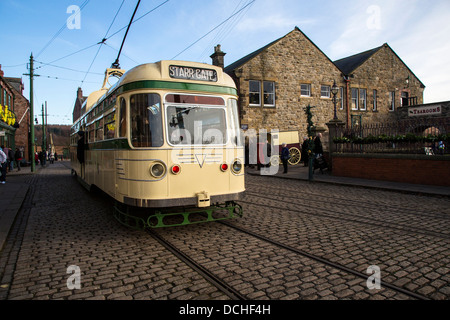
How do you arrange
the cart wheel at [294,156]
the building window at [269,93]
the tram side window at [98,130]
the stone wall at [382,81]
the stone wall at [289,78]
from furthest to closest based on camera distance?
the stone wall at [382,81] → the building window at [269,93] → the stone wall at [289,78] → the cart wheel at [294,156] → the tram side window at [98,130]

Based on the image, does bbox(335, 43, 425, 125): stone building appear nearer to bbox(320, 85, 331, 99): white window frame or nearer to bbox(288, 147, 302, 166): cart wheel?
bbox(320, 85, 331, 99): white window frame

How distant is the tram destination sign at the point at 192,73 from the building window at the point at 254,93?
57.8 feet

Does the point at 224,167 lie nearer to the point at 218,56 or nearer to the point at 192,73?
the point at 192,73

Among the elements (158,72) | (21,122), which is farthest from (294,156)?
(21,122)

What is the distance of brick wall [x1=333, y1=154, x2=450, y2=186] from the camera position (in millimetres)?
10802

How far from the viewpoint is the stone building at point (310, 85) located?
2331 centimetres

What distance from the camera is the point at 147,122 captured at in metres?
5.38

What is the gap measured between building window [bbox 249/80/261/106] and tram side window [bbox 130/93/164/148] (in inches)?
723

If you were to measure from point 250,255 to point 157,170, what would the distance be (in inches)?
82.3

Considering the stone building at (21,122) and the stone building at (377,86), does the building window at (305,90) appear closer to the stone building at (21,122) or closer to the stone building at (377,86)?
the stone building at (377,86)

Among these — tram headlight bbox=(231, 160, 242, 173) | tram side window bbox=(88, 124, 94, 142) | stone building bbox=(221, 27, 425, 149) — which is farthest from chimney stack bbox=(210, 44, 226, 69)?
tram headlight bbox=(231, 160, 242, 173)

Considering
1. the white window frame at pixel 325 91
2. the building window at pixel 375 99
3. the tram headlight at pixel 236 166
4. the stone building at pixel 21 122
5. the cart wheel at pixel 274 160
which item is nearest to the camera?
the tram headlight at pixel 236 166

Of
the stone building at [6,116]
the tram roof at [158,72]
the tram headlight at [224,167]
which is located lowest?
the tram headlight at [224,167]

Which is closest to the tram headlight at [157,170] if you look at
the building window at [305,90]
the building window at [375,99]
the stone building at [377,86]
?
the building window at [305,90]
